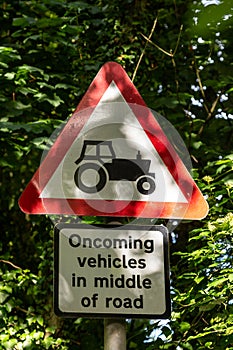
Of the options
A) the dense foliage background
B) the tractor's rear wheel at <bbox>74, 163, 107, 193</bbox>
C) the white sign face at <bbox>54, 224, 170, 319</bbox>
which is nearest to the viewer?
the white sign face at <bbox>54, 224, 170, 319</bbox>

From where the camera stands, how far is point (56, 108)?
12.4 ft

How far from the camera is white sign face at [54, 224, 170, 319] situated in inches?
62.2

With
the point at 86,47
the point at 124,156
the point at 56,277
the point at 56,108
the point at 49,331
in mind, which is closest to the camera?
the point at 56,277

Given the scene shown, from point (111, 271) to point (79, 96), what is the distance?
2344 millimetres

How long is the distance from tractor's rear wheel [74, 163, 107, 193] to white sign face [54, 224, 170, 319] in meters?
0.10

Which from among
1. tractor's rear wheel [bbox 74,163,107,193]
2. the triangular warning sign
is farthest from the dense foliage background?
tractor's rear wheel [bbox 74,163,107,193]

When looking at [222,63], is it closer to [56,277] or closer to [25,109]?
[25,109]

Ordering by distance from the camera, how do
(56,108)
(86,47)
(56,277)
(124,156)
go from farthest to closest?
1. (86,47)
2. (56,108)
3. (124,156)
4. (56,277)

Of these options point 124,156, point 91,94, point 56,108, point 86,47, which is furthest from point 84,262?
point 86,47

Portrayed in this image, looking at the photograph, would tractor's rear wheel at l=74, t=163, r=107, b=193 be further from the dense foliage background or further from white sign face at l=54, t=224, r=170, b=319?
the dense foliage background

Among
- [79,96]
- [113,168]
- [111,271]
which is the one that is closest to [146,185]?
[113,168]

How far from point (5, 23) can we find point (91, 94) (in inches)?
98.3

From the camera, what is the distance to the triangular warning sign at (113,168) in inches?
67.0

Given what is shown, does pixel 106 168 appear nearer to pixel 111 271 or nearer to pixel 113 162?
pixel 113 162
